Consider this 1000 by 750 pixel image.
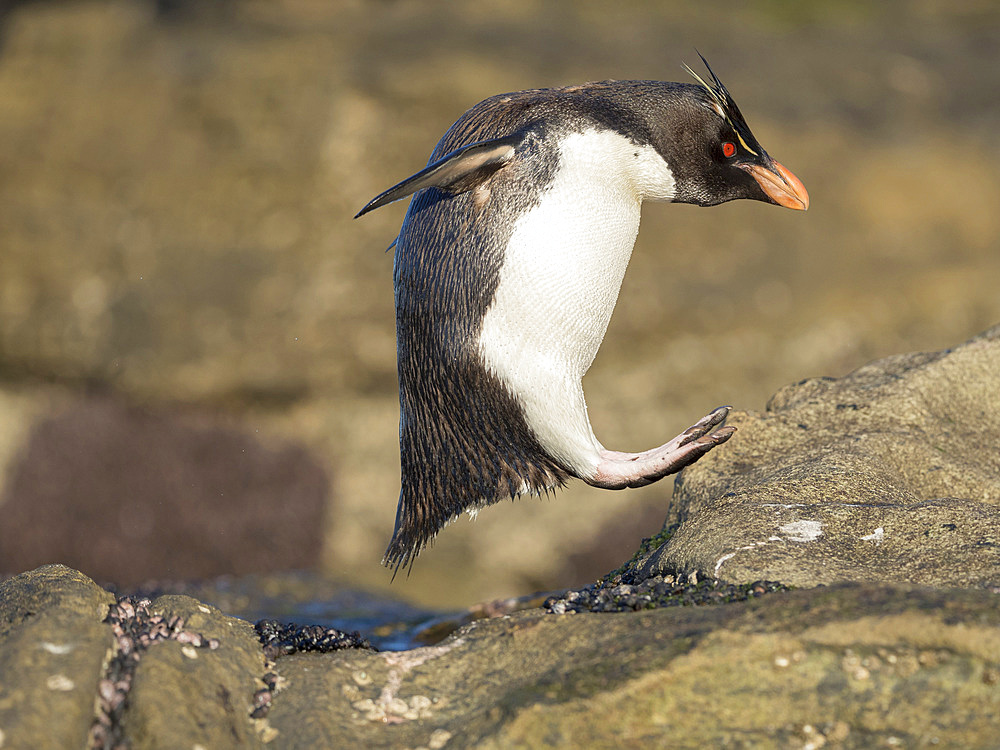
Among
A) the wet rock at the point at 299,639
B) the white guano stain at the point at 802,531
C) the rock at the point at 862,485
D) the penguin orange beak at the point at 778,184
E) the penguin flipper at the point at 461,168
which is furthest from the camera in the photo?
the penguin orange beak at the point at 778,184

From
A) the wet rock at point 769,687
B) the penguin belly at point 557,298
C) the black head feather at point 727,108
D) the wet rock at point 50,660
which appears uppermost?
the black head feather at point 727,108

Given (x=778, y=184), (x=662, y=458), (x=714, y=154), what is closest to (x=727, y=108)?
(x=714, y=154)

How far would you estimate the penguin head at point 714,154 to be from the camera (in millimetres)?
3754

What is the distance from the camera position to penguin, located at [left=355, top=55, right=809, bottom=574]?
139 inches

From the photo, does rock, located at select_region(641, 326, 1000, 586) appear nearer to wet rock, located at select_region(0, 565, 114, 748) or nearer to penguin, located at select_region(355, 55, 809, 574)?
penguin, located at select_region(355, 55, 809, 574)

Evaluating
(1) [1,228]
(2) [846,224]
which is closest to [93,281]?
(1) [1,228]

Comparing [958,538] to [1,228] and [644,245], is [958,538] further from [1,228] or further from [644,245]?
[1,228]

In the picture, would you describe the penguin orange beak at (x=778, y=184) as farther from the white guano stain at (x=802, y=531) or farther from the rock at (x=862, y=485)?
the white guano stain at (x=802, y=531)

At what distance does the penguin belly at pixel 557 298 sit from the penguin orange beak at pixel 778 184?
0.65m

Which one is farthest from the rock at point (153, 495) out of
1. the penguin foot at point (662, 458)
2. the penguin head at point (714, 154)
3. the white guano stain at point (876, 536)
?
A: the white guano stain at point (876, 536)

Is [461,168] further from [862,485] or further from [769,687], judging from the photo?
[769,687]

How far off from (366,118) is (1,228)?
198 inches

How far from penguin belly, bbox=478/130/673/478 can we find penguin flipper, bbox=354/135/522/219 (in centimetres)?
20

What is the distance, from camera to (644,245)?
13.4 m
